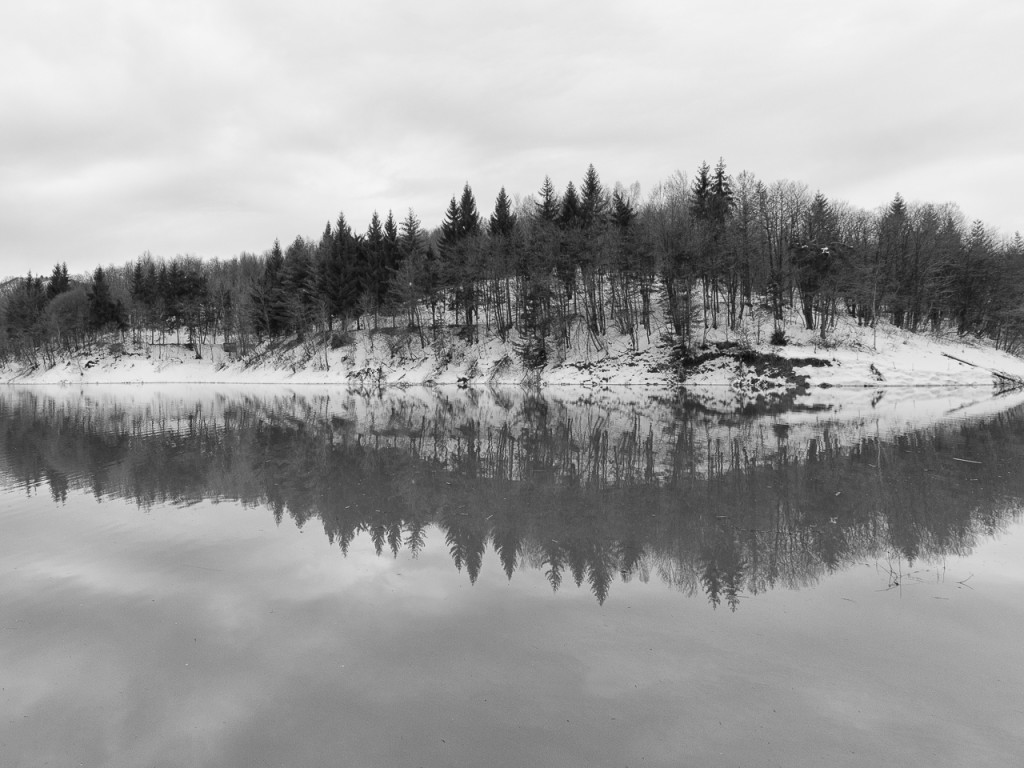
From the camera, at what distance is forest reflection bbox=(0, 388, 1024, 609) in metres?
7.84

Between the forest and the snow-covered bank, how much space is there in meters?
1.60

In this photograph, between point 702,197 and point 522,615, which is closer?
point 522,615

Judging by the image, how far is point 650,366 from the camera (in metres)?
46.8

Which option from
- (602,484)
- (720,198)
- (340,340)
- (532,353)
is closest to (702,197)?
(720,198)

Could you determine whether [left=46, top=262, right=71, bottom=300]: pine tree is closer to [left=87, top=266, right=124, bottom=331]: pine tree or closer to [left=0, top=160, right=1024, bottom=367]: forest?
[left=87, top=266, right=124, bottom=331]: pine tree

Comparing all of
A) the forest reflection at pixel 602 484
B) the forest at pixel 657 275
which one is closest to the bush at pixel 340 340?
the forest at pixel 657 275

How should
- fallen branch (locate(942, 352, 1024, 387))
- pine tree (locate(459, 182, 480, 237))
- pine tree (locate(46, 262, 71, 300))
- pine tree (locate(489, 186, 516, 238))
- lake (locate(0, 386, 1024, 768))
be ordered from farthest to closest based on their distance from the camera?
pine tree (locate(46, 262, 71, 300)) → pine tree (locate(459, 182, 480, 237)) → pine tree (locate(489, 186, 516, 238)) → fallen branch (locate(942, 352, 1024, 387)) → lake (locate(0, 386, 1024, 768))

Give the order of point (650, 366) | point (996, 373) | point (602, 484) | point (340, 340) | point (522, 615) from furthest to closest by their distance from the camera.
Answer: point (340, 340) → point (650, 366) → point (996, 373) → point (602, 484) → point (522, 615)

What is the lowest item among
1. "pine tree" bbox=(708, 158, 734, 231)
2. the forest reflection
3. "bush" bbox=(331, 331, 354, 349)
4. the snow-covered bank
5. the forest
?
the forest reflection

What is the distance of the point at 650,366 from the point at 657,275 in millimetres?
9755

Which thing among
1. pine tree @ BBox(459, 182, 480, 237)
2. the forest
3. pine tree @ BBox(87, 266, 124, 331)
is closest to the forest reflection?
the forest

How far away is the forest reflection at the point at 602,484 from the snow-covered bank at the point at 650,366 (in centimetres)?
1419

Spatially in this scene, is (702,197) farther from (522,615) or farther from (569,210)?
(522,615)

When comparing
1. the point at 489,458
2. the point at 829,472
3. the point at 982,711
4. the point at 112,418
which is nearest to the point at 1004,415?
the point at 829,472
